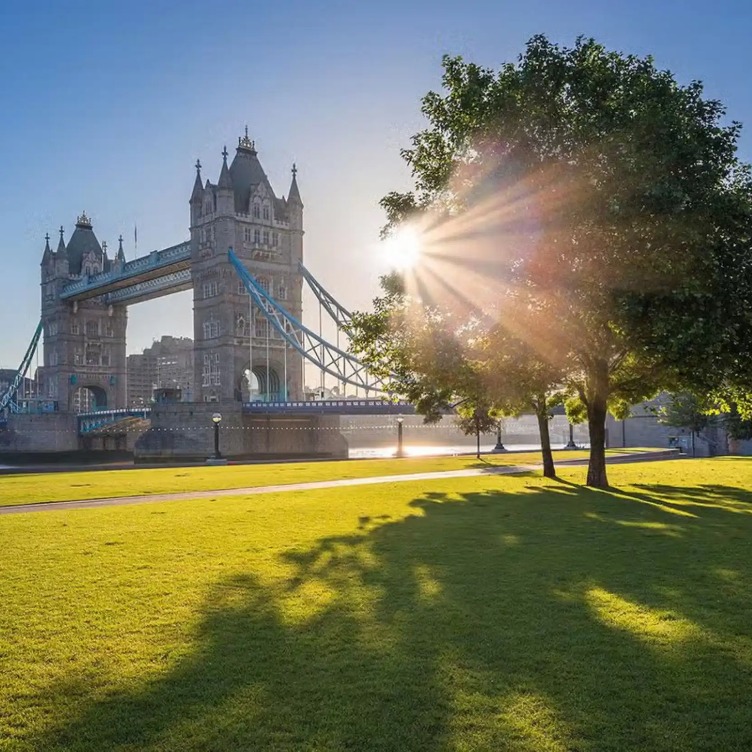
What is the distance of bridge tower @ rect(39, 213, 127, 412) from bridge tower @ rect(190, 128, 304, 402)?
29.6 meters

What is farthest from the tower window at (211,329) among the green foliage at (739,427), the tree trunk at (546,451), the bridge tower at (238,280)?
the tree trunk at (546,451)

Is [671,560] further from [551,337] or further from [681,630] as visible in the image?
[551,337]

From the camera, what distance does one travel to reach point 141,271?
9031 cm

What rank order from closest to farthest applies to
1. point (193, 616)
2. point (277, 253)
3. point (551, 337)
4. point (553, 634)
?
point (553, 634), point (193, 616), point (551, 337), point (277, 253)

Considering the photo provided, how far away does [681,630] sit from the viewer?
6754 mm

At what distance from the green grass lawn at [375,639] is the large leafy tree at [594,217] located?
6.67 metres

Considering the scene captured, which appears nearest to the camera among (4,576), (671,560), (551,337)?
(4,576)

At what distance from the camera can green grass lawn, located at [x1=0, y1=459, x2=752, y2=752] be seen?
4.84 meters

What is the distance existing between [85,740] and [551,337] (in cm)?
1700

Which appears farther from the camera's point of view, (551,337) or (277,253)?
(277,253)

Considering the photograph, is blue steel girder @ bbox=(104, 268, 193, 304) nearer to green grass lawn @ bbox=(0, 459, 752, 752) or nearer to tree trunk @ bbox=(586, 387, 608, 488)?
tree trunk @ bbox=(586, 387, 608, 488)

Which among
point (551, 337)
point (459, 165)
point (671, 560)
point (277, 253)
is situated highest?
point (277, 253)

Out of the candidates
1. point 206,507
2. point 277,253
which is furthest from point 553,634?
point 277,253

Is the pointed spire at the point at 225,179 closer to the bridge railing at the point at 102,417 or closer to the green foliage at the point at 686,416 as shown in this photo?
the bridge railing at the point at 102,417
